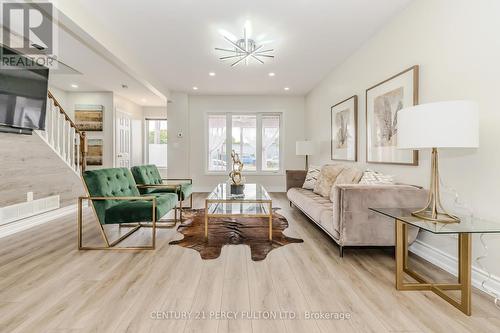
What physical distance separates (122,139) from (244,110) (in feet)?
11.3

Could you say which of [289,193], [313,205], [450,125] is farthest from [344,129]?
[450,125]

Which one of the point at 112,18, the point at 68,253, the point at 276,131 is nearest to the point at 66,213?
the point at 68,253

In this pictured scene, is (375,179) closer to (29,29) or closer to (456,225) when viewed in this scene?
(456,225)

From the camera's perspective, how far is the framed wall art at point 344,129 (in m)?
4.08

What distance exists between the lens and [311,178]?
15.5ft

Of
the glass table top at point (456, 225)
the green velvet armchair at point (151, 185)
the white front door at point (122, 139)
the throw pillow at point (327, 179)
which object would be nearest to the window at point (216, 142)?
the white front door at point (122, 139)

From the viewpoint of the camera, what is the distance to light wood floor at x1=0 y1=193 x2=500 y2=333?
1546 mm

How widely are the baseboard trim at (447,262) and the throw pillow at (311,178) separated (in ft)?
6.79

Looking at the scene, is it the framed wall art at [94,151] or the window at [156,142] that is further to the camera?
the window at [156,142]

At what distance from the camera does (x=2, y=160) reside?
344 centimetres

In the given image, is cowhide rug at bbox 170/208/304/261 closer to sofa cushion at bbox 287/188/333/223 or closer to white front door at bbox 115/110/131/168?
sofa cushion at bbox 287/188/333/223

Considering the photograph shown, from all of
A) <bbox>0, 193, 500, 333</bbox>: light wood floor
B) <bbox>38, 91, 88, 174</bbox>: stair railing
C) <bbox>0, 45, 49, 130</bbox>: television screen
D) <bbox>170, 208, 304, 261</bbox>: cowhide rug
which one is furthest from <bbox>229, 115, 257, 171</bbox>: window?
<bbox>0, 193, 500, 333</bbox>: light wood floor

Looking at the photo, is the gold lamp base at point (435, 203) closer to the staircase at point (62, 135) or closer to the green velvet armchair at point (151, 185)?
the green velvet armchair at point (151, 185)

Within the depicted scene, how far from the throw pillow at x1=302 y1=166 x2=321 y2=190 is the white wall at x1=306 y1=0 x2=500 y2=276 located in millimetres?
1434
